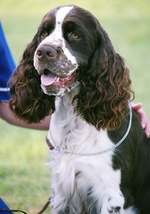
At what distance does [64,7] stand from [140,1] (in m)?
16.1

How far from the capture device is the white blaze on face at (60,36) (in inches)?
210

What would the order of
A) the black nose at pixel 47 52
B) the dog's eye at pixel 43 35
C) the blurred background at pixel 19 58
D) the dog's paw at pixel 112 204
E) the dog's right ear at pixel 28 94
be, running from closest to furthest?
1. the black nose at pixel 47 52
2. the dog's eye at pixel 43 35
3. the dog's right ear at pixel 28 94
4. the dog's paw at pixel 112 204
5. the blurred background at pixel 19 58

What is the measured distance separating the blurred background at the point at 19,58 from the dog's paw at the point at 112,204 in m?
1.36

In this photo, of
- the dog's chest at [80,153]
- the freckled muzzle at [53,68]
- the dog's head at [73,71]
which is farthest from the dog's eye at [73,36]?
the dog's chest at [80,153]

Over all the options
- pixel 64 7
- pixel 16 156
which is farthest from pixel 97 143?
pixel 16 156

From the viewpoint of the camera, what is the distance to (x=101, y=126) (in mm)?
5633

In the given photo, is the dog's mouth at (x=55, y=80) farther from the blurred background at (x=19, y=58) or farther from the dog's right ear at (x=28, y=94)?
the blurred background at (x=19, y=58)

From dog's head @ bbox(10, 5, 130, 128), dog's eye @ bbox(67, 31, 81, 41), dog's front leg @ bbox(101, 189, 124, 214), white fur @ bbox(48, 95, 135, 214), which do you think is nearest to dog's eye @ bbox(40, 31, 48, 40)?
dog's head @ bbox(10, 5, 130, 128)

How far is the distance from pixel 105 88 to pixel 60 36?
1.41 feet

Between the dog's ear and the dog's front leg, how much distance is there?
0.43 m

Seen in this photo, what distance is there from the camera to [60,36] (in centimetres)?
539

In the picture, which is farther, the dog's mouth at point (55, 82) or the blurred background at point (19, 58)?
the blurred background at point (19, 58)

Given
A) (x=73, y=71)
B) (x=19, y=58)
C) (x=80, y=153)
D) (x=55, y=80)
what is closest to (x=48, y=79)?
(x=55, y=80)

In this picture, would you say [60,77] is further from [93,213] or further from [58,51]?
[93,213]
